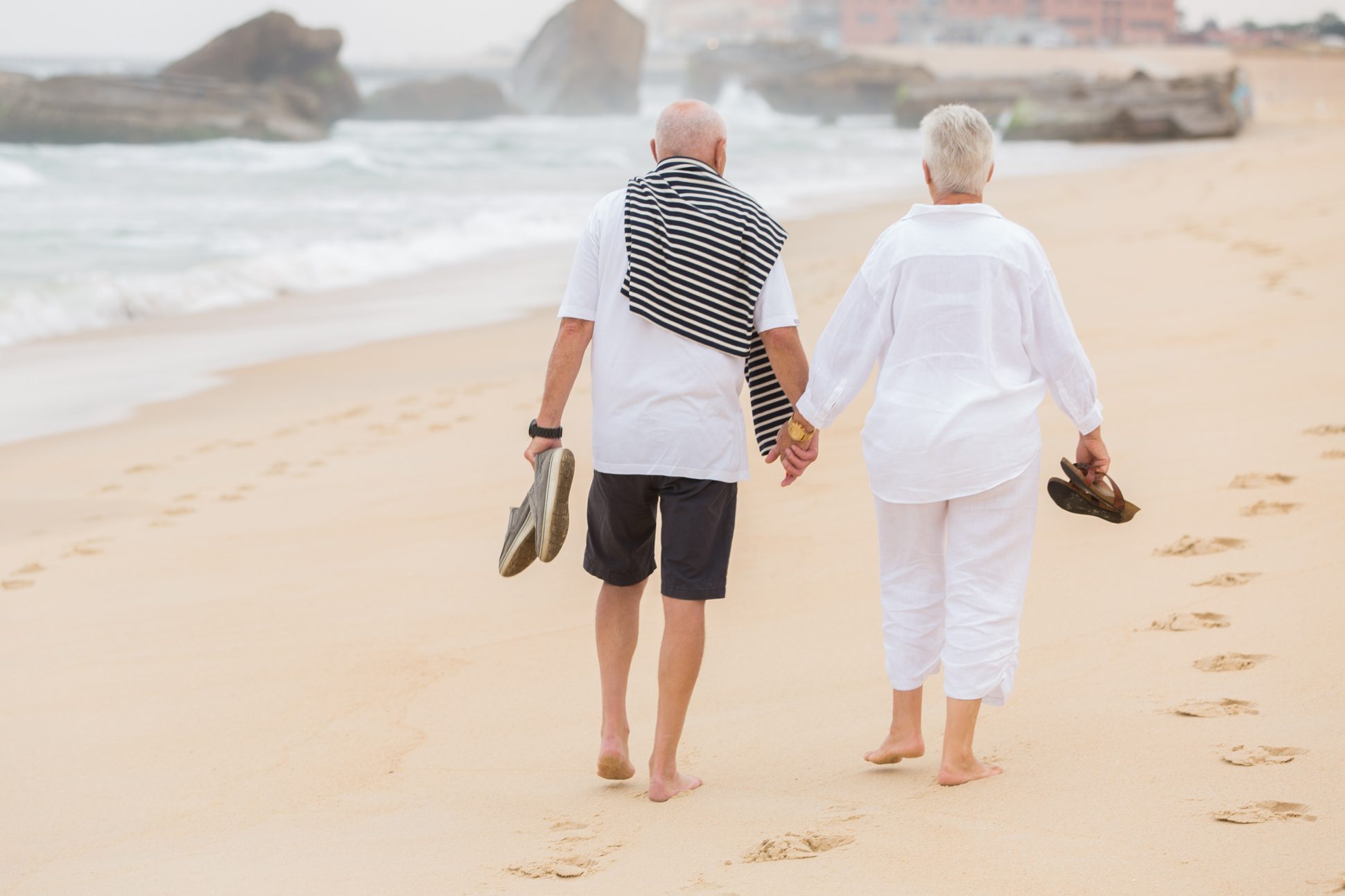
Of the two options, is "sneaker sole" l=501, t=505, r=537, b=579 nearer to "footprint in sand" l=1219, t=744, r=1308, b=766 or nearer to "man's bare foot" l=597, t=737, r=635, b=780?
"man's bare foot" l=597, t=737, r=635, b=780

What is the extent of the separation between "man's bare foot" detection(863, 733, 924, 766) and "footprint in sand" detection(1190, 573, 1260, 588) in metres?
1.27

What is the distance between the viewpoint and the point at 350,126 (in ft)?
179

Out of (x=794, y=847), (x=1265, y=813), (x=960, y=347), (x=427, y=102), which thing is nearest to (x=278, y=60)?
(x=427, y=102)

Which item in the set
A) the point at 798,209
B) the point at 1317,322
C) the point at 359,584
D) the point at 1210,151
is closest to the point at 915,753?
the point at 359,584

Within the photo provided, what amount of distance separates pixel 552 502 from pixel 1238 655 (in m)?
1.73

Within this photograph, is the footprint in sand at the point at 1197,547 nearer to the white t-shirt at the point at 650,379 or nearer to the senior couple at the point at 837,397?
the senior couple at the point at 837,397

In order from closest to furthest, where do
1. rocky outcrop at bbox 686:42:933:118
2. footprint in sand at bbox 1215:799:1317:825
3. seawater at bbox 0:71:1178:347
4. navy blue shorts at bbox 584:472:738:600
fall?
footprint in sand at bbox 1215:799:1317:825 → navy blue shorts at bbox 584:472:738:600 → seawater at bbox 0:71:1178:347 → rocky outcrop at bbox 686:42:933:118

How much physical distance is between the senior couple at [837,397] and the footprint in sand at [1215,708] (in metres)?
0.45

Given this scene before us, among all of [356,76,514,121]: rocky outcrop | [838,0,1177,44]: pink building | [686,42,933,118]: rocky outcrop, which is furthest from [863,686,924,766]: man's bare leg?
[838,0,1177,44]: pink building

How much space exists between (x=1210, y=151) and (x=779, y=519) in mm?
24137

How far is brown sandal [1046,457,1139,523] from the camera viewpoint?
277cm

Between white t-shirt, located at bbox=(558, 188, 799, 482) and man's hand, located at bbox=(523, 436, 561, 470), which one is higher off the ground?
white t-shirt, located at bbox=(558, 188, 799, 482)

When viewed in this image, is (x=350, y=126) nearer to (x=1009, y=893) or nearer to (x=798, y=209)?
(x=798, y=209)

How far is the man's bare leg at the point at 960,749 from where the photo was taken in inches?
104
